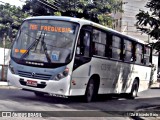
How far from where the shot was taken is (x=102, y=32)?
13438 millimetres

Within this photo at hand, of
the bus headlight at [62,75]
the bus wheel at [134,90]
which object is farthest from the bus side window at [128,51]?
the bus headlight at [62,75]

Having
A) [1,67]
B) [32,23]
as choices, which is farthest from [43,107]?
[1,67]

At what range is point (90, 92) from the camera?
42.0 ft

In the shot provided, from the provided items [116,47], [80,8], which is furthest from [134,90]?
[80,8]

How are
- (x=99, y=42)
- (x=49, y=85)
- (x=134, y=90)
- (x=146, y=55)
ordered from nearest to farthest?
(x=49, y=85) < (x=99, y=42) < (x=134, y=90) < (x=146, y=55)

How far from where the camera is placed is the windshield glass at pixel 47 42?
11.0m

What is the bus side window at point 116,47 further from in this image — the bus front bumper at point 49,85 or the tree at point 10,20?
the tree at point 10,20

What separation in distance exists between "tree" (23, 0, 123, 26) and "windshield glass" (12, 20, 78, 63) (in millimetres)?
14146

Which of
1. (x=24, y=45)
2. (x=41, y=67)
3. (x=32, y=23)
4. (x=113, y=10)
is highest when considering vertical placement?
(x=113, y=10)

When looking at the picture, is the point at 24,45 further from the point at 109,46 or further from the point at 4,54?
the point at 4,54

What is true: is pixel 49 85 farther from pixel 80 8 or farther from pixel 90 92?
pixel 80 8

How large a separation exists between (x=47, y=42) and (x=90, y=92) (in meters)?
2.87

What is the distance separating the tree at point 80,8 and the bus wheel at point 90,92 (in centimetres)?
1353

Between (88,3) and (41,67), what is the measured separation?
17314mm
